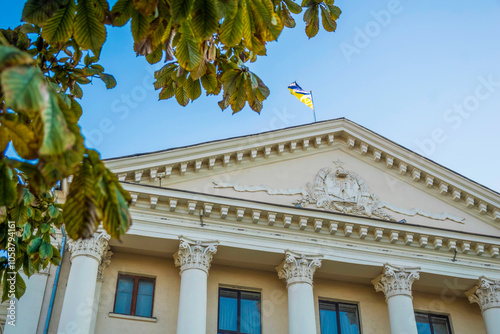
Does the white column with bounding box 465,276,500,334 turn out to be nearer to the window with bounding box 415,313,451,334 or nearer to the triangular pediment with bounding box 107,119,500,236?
the window with bounding box 415,313,451,334

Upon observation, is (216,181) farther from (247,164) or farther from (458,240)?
(458,240)

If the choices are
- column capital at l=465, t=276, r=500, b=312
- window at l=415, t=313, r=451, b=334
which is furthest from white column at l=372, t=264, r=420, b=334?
column capital at l=465, t=276, r=500, b=312

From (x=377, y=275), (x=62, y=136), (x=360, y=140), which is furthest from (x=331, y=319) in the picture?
(x=62, y=136)

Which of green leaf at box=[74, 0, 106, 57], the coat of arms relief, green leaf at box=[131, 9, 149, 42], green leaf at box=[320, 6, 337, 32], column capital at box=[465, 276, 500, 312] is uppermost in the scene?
the coat of arms relief

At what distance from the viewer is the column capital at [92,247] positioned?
1541 centimetres

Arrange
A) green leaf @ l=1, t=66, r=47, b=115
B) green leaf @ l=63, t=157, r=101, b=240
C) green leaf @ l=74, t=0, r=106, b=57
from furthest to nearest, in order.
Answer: green leaf @ l=74, t=0, r=106, b=57 < green leaf @ l=63, t=157, r=101, b=240 < green leaf @ l=1, t=66, r=47, b=115

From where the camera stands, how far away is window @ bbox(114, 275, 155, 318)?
16391mm

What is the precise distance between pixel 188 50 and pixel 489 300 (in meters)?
16.2

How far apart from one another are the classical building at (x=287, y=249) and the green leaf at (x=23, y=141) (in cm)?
1125

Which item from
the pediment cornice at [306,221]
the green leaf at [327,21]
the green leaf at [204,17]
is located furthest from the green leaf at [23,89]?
the pediment cornice at [306,221]

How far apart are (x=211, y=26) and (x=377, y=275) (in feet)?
49.2

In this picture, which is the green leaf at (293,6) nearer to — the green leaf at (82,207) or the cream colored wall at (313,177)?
the green leaf at (82,207)

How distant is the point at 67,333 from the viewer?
13.9 metres

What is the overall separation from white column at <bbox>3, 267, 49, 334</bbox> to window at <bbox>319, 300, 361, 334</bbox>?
26.3ft
